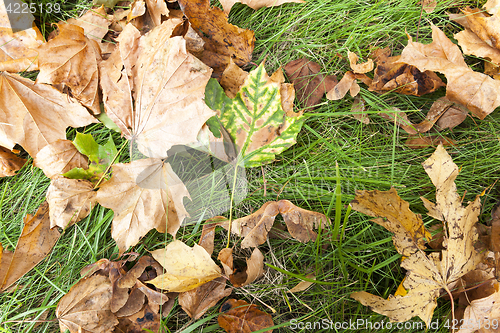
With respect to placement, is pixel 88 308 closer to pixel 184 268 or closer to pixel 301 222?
pixel 184 268

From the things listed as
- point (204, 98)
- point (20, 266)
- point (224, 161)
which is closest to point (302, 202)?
point (224, 161)

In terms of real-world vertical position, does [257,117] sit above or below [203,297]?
above

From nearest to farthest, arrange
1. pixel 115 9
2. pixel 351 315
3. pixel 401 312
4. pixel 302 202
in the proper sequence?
pixel 401 312
pixel 351 315
pixel 302 202
pixel 115 9

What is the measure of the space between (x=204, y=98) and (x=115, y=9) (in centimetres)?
87

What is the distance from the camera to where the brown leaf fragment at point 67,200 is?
1454 millimetres

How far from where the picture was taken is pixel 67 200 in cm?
146

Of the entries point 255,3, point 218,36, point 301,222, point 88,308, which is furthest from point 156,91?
point 88,308

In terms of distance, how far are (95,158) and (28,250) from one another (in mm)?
596

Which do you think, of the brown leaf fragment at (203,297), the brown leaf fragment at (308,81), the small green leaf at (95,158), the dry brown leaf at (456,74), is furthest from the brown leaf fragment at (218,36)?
the brown leaf fragment at (203,297)

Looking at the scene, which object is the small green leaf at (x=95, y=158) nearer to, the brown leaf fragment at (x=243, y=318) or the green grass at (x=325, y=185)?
the green grass at (x=325, y=185)

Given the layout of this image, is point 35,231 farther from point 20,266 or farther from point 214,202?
point 214,202

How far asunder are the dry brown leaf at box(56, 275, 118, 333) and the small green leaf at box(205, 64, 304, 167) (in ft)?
3.11

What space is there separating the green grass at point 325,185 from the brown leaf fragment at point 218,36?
0.12 metres

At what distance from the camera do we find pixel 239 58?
60.7 inches
